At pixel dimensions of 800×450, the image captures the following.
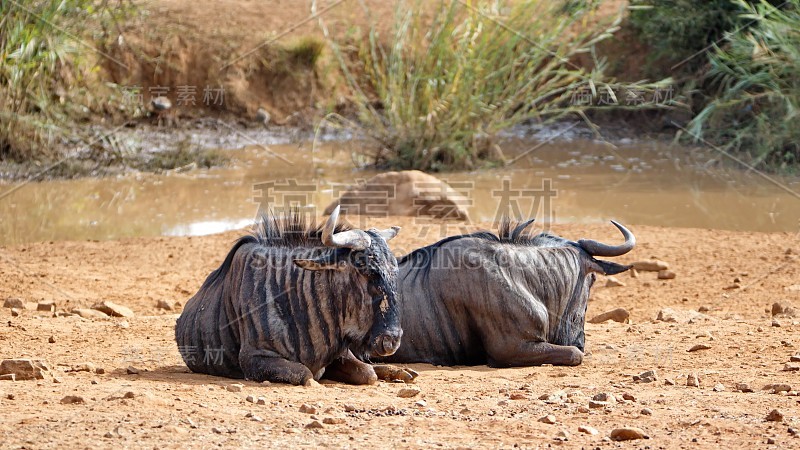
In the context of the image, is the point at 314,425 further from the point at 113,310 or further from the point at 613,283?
the point at 613,283

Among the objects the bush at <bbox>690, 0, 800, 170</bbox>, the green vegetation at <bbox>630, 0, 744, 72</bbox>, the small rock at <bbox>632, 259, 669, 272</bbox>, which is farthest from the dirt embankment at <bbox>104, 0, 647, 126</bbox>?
the small rock at <bbox>632, 259, 669, 272</bbox>

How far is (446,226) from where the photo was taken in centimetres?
1052

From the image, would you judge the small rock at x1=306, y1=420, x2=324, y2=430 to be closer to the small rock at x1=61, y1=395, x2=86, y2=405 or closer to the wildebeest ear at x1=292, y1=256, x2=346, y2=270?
the small rock at x1=61, y1=395, x2=86, y2=405

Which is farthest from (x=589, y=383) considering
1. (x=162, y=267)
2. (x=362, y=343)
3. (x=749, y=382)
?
(x=162, y=267)

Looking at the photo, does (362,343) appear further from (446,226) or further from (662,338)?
(446,226)

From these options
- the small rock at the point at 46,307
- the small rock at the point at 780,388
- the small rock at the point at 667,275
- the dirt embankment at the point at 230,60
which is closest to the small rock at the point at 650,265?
the small rock at the point at 667,275

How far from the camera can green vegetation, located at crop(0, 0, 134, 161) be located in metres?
13.9

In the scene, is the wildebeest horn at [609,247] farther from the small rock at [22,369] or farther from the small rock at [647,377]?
the small rock at [22,369]

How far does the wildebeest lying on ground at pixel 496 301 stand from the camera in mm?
6297

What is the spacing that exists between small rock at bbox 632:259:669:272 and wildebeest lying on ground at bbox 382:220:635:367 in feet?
8.68

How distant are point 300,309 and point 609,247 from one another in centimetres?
210

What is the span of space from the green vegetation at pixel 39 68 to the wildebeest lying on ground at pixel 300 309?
898 centimetres

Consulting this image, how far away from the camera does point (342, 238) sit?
5.30m

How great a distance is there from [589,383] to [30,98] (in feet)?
35.7
